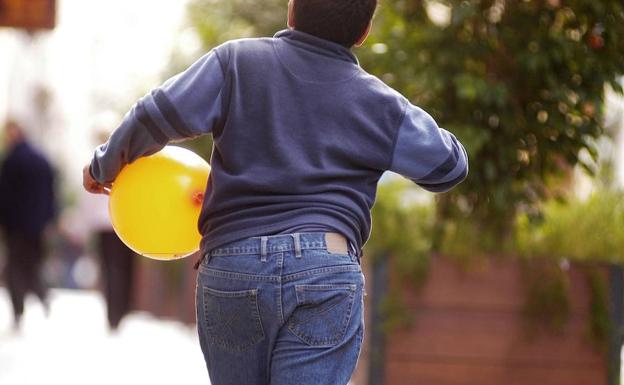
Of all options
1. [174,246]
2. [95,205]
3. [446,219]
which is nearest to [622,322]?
[446,219]

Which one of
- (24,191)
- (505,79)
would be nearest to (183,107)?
(505,79)

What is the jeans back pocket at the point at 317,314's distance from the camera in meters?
2.69

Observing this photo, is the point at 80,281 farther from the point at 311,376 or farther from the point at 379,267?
the point at 311,376

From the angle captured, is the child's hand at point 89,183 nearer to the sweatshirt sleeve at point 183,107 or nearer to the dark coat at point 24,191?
the sweatshirt sleeve at point 183,107

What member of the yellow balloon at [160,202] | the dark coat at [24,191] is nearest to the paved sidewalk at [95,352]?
the dark coat at [24,191]

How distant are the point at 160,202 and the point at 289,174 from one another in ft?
1.65

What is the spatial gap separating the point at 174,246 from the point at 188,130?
466mm

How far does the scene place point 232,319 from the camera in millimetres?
2742

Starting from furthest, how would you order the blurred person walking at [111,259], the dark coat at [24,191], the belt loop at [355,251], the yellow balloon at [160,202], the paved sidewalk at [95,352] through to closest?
the dark coat at [24,191] → the blurred person walking at [111,259] → the paved sidewalk at [95,352] → the yellow balloon at [160,202] → the belt loop at [355,251]

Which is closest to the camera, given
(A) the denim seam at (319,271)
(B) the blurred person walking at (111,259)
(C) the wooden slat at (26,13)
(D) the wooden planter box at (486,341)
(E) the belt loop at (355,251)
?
(A) the denim seam at (319,271)

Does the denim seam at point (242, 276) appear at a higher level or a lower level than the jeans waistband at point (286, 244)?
lower

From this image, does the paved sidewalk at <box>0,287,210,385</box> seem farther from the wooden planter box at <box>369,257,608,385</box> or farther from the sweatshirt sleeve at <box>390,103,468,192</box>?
the sweatshirt sleeve at <box>390,103,468,192</box>

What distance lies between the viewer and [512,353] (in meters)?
6.45

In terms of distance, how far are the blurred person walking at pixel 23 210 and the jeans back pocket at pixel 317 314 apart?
323 inches
